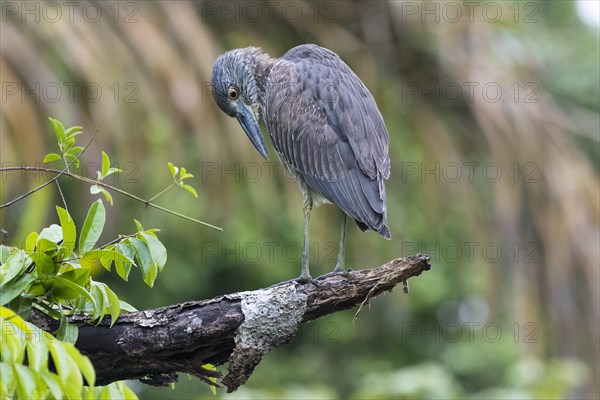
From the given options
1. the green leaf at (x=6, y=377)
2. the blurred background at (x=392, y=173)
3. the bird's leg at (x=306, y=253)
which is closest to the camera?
the green leaf at (x=6, y=377)

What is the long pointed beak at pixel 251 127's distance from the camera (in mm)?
4852

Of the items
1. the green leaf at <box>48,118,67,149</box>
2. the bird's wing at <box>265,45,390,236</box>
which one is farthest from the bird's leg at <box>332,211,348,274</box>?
the green leaf at <box>48,118,67,149</box>

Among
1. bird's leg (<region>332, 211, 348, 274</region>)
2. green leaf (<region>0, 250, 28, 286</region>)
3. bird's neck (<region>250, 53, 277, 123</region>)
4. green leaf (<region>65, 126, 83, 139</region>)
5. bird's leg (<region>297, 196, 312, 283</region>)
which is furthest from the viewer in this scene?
bird's neck (<region>250, 53, 277, 123</region>)

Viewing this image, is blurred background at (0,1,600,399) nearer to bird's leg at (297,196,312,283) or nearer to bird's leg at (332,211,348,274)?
bird's leg at (297,196,312,283)

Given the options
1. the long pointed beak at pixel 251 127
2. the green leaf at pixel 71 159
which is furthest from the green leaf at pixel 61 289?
the long pointed beak at pixel 251 127

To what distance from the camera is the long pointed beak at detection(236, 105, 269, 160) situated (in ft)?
15.9

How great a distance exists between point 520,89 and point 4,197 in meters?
4.33

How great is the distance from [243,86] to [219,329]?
2115 mm

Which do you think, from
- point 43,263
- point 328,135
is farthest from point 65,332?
point 328,135

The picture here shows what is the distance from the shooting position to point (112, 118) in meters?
5.83

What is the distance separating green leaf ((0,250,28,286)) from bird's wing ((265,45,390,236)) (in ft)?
6.08

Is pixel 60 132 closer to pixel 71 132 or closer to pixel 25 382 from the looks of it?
pixel 71 132

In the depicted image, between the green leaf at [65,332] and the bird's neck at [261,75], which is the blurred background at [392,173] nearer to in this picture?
the bird's neck at [261,75]

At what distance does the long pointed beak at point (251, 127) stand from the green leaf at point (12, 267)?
89.2 inches
